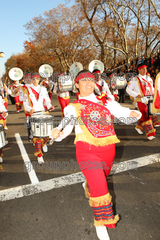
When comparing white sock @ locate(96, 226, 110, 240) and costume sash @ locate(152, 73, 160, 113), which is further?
costume sash @ locate(152, 73, 160, 113)

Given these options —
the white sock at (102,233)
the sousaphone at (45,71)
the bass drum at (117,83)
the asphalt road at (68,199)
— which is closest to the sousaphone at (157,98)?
the asphalt road at (68,199)

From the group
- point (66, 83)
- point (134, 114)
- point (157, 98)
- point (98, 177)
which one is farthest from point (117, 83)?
point (98, 177)

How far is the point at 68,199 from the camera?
2916 mm

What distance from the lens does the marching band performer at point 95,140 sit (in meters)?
2.12

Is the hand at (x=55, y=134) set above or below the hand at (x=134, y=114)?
below

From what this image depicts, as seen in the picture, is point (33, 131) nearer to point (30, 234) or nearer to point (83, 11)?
point (30, 234)

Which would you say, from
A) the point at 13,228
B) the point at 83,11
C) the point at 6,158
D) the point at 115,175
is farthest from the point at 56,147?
the point at 83,11

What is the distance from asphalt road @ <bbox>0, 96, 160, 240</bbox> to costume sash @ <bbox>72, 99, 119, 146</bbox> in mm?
1130

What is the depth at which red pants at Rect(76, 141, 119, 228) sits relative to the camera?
210 cm

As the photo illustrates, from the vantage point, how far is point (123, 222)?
2.42 m

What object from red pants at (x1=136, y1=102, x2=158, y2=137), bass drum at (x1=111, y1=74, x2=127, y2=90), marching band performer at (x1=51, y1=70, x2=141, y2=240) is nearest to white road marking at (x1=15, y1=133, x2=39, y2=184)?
marching band performer at (x1=51, y1=70, x2=141, y2=240)

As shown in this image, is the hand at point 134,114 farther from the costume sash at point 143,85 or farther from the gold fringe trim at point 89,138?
the costume sash at point 143,85

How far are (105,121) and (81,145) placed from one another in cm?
42

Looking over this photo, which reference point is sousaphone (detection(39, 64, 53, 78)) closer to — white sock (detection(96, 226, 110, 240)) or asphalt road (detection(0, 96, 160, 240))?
asphalt road (detection(0, 96, 160, 240))
